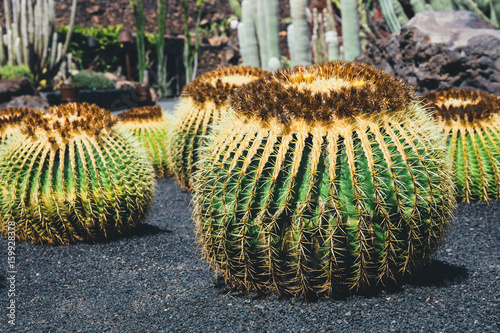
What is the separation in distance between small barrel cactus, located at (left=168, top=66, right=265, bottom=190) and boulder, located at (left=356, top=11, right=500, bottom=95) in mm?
2937

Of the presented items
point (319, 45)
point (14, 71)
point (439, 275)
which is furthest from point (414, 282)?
point (14, 71)

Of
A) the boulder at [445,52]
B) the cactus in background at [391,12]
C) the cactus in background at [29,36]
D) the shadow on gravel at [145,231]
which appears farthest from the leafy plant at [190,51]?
the shadow on gravel at [145,231]

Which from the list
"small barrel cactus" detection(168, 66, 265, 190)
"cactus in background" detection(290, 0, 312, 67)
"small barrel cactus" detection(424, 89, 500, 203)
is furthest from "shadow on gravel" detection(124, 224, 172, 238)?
"cactus in background" detection(290, 0, 312, 67)

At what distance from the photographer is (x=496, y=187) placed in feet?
13.6

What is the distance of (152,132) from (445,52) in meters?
3.81

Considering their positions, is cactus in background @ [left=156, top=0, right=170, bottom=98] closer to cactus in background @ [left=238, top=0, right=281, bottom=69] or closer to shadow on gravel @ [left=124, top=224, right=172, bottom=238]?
cactus in background @ [left=238, top=0, right=281, bottom=69]

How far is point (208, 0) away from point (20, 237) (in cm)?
1845

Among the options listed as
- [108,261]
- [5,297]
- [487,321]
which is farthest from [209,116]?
[487,321]

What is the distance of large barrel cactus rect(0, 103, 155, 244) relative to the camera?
346 cm

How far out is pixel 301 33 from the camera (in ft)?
27.6

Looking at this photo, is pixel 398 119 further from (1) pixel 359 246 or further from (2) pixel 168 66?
(2) pixel 168 66

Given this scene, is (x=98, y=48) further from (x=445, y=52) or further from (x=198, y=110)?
(x=198, y=110)

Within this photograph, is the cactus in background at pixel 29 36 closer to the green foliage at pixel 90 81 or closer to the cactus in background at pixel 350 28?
the green foliage at pixel 90 81

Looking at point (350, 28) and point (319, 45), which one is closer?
point (350, 28)
